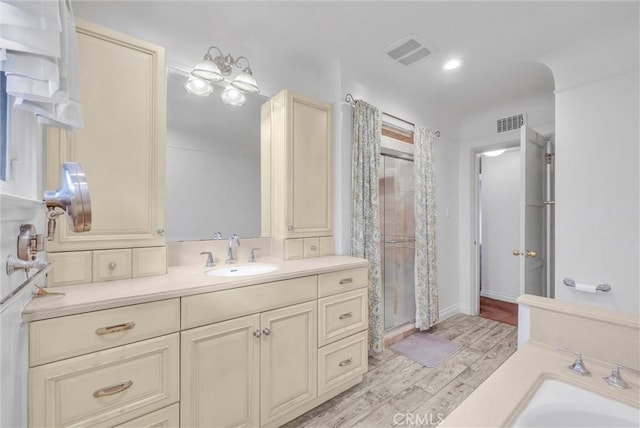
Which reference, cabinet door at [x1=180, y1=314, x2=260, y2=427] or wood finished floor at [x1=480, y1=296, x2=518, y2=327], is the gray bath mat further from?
cabinet door at [x1=180, y1=314, x2=260, y2=427]

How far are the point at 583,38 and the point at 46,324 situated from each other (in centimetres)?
356

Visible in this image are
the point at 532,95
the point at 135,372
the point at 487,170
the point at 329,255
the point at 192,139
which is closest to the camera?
the point at 135,372

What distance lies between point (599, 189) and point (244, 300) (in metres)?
2.59

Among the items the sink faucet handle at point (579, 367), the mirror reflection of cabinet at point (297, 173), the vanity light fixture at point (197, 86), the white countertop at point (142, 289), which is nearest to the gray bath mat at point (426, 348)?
the mirror reflection of cabinet at point (297, 173)

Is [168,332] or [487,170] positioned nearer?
[168,332]

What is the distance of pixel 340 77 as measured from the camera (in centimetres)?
230

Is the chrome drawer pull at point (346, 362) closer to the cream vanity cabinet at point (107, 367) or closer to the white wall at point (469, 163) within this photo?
the cream vanity cabinet at point (107, 367)

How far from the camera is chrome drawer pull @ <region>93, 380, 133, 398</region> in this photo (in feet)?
3.44

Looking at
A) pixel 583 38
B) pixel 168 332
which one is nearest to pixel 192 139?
pixel 168 332

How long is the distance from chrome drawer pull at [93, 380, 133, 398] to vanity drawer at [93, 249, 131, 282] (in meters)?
0.51

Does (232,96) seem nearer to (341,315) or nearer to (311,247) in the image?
(311,247)

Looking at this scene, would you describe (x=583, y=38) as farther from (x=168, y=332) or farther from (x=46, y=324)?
(x=46, y=324)

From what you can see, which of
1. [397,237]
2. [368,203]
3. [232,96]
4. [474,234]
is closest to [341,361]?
[368,203]

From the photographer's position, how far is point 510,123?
3.12m
